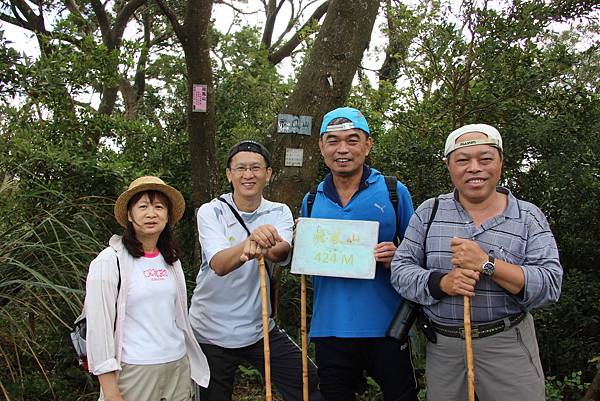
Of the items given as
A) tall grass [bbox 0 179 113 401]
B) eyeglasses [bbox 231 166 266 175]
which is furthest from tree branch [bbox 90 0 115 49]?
eyeglasses [bbox 231 166 266 175]

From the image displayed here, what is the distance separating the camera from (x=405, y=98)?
6207 millimetres

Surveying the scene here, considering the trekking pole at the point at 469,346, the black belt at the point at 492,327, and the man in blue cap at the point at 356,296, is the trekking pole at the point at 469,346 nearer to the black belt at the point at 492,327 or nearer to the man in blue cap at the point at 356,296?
the black belt at the point at 492,327

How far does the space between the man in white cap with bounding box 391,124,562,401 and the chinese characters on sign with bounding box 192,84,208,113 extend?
11.8ft

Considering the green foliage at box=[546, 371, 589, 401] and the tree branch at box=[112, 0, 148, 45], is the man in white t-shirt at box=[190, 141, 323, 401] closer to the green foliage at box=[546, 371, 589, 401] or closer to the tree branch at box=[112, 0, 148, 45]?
the green foliage at box=[546, 371, 589, 401]

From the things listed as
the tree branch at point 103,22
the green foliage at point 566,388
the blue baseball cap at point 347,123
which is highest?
the tree branch at point 103,22

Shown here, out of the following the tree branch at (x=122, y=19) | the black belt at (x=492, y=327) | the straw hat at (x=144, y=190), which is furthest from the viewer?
the tree branch at (x=122, y=19)

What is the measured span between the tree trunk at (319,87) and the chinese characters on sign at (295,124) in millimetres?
38

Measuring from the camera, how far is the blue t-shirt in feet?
9.38

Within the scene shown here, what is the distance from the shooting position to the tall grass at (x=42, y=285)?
3562mm

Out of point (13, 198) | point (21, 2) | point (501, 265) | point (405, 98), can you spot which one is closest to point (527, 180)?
point (405, 98)

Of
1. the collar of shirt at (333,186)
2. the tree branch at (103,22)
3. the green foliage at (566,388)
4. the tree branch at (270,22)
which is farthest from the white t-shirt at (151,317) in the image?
the tree branch at (270,22)

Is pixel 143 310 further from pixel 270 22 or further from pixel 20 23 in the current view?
pixel 270 22

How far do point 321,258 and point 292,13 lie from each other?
14.8 m

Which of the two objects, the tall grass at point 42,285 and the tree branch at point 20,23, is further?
the tree branch at point 20,23
